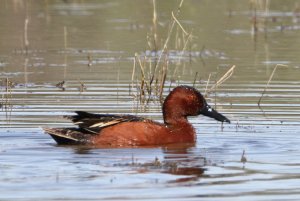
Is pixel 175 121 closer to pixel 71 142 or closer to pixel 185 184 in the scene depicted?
pixel 71 142

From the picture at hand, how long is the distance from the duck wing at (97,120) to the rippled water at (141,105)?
0.28 metres

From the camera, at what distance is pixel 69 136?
10.9 meters

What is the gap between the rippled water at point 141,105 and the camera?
28.2 ft

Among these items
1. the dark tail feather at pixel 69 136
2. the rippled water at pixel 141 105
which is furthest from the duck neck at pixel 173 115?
the dark tail feather at pixel 69 136

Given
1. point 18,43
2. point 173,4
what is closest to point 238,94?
point 18,43

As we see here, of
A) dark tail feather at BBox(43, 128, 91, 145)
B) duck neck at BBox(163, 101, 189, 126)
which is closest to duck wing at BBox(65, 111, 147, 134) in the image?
dark tail feather at BBox(43, 128, 91, 145)

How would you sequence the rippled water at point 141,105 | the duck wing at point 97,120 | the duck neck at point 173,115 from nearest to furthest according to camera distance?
the rippled water at point 141,105
the duck wing at point 97,120
the duck neck at point 173,115

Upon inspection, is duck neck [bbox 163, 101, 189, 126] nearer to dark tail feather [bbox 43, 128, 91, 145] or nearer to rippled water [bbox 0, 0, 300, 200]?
rippled water [bbox 0, 0, 300, 200]

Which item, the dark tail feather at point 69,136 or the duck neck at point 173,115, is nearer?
the dark tail feather at point 69,136

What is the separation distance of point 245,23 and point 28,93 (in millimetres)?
10273

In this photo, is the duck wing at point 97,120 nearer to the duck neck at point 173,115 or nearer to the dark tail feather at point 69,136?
the dark tail feather at point 69,136

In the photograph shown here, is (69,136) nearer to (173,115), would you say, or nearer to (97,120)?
(97,120)

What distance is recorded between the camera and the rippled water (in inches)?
339

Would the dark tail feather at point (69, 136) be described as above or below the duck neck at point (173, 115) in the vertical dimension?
below
